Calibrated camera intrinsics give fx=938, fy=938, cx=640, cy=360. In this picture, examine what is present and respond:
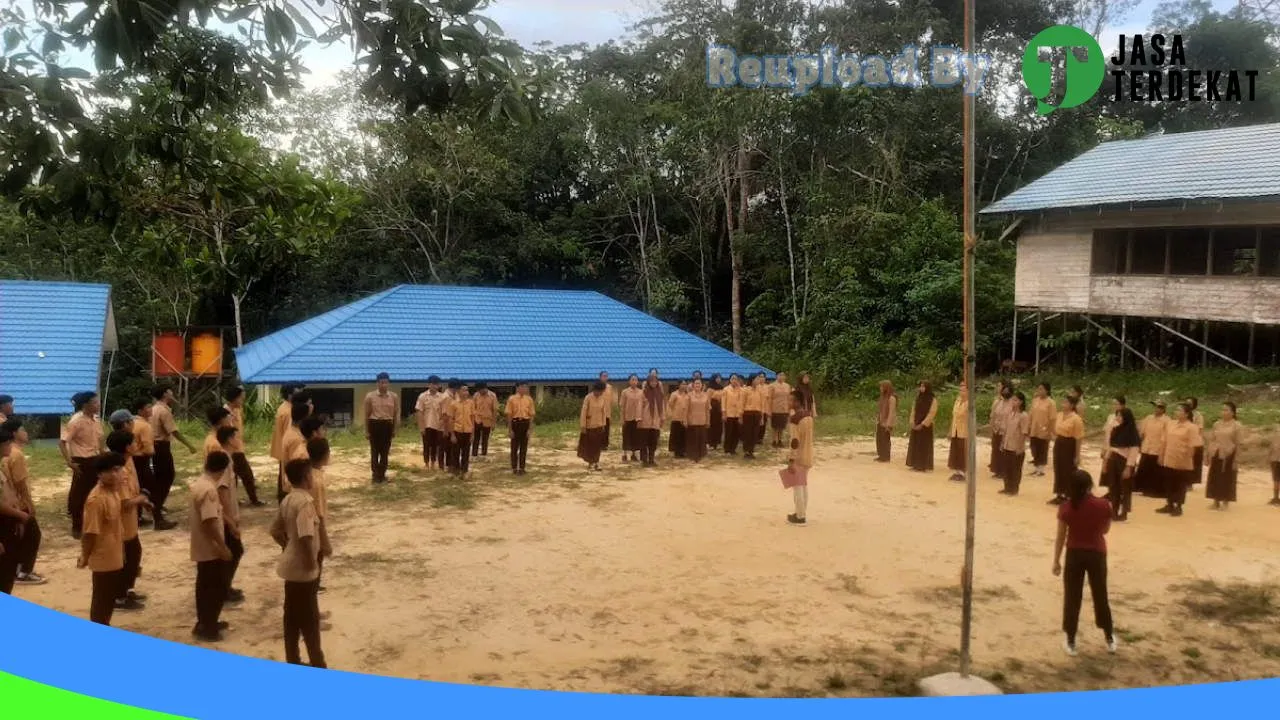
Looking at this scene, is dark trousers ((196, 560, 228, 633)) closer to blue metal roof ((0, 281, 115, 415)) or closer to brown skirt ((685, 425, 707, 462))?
blue metal roof ((0, 281, 115, 415))

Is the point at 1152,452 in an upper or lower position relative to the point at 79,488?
upper

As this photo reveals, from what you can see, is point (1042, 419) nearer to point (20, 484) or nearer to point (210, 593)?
point (210, 593)

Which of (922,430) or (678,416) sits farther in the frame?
(678,416)

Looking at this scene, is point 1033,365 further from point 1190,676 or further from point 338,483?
point 338,483

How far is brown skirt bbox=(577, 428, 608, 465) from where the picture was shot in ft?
31.9

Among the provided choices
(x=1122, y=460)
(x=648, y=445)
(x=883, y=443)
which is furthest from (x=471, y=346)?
(x=1122, y=460)

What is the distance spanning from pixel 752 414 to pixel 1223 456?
4946 mm

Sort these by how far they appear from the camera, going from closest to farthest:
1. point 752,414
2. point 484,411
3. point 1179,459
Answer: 1. point 1179,459
2. point 484,411
3. point 752,414

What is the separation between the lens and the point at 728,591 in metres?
5.27

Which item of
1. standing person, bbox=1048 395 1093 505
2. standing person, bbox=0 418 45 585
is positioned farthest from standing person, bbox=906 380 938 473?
standing person, bbox=0 418 45 585

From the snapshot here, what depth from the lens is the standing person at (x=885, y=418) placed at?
8000mm

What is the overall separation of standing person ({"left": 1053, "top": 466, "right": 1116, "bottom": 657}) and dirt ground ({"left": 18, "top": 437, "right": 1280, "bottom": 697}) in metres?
0.11

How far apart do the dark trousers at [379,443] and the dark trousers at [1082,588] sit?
6.04m

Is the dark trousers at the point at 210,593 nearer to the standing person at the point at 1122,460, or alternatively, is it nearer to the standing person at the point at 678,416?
the standing person at the point at 1122,460
